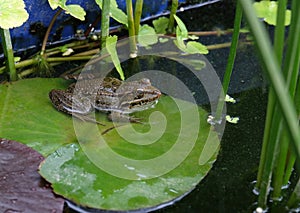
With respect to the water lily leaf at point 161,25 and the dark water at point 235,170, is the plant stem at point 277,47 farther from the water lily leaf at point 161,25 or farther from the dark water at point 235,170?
the water lily leaf at point 161,25

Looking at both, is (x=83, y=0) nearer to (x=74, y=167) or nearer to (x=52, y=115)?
(x=52, y=115)

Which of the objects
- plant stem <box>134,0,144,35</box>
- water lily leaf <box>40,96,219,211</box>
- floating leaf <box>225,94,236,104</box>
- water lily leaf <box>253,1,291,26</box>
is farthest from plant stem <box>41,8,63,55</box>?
water lily leaf <box>253,1,291,26</box>

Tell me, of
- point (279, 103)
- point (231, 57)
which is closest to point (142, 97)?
point (231, 57)

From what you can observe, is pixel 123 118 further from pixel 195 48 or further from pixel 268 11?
pixel 268 11

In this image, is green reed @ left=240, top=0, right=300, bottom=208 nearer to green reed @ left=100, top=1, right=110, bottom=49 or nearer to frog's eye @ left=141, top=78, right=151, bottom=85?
frog's eye @ left=141, top=78, right=151, bottom=85

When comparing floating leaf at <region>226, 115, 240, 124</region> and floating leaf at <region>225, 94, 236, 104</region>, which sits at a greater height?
floating leaf at <region>225, 94, 236, 104</region>

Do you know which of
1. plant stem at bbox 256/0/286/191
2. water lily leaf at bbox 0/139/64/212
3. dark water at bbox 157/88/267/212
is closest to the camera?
plant stem at bbox 256/0/286/191

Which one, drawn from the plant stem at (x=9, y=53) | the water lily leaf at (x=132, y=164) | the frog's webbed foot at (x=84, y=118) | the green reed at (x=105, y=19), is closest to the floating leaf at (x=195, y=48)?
the green reed at (x=105, y=19)
